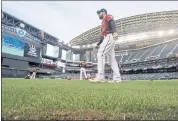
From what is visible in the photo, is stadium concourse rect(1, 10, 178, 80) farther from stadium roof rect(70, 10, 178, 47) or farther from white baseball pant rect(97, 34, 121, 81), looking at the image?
white baseball pant rect(97, 34, 121, 81)

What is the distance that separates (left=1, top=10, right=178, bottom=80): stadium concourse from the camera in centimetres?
3556

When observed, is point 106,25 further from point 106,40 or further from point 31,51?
point 31,51

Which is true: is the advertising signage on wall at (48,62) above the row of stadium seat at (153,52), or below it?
below

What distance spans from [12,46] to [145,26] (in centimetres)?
2779

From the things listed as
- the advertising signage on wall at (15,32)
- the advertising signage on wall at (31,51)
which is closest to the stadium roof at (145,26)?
the advertising signage on wall at (31,51)

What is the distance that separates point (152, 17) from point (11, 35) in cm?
2705

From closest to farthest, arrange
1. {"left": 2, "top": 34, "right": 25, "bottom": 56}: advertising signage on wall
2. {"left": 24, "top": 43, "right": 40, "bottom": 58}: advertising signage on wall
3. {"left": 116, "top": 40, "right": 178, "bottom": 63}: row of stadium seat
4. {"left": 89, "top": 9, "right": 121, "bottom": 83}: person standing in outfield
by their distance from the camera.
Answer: {"left": 89, "top": 9, "right": 121, "bottom": 83}: person standing in outfield, {"left": 2, "top": 34, "right": 25, "bottom": 56}: advertising signage on wall, {"left": 24, "top": 43, "right": 40, "bottom": 58}: advertising signage on wall, {"left": 116, "top": 40, "right": 178, "bottom": 63}: row of stadium seat

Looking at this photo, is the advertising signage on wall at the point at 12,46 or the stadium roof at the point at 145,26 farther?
the stadium roof at the point at 145,26

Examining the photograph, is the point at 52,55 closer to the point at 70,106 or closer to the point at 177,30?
the point at 177,30

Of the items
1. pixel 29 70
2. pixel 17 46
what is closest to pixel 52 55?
pixel 29 70

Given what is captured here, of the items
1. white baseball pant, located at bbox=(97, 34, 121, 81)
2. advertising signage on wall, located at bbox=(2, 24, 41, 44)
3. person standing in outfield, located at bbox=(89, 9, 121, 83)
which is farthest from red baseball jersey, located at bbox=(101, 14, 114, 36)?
advertising signage on wall, located at bbox=(2, 24, 41, 44)

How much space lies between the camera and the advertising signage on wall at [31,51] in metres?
37.9

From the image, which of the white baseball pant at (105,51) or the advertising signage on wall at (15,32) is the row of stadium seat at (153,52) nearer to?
the advertising signage on wall at (15,32)

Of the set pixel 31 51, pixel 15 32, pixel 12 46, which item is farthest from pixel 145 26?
pixel 12 46
